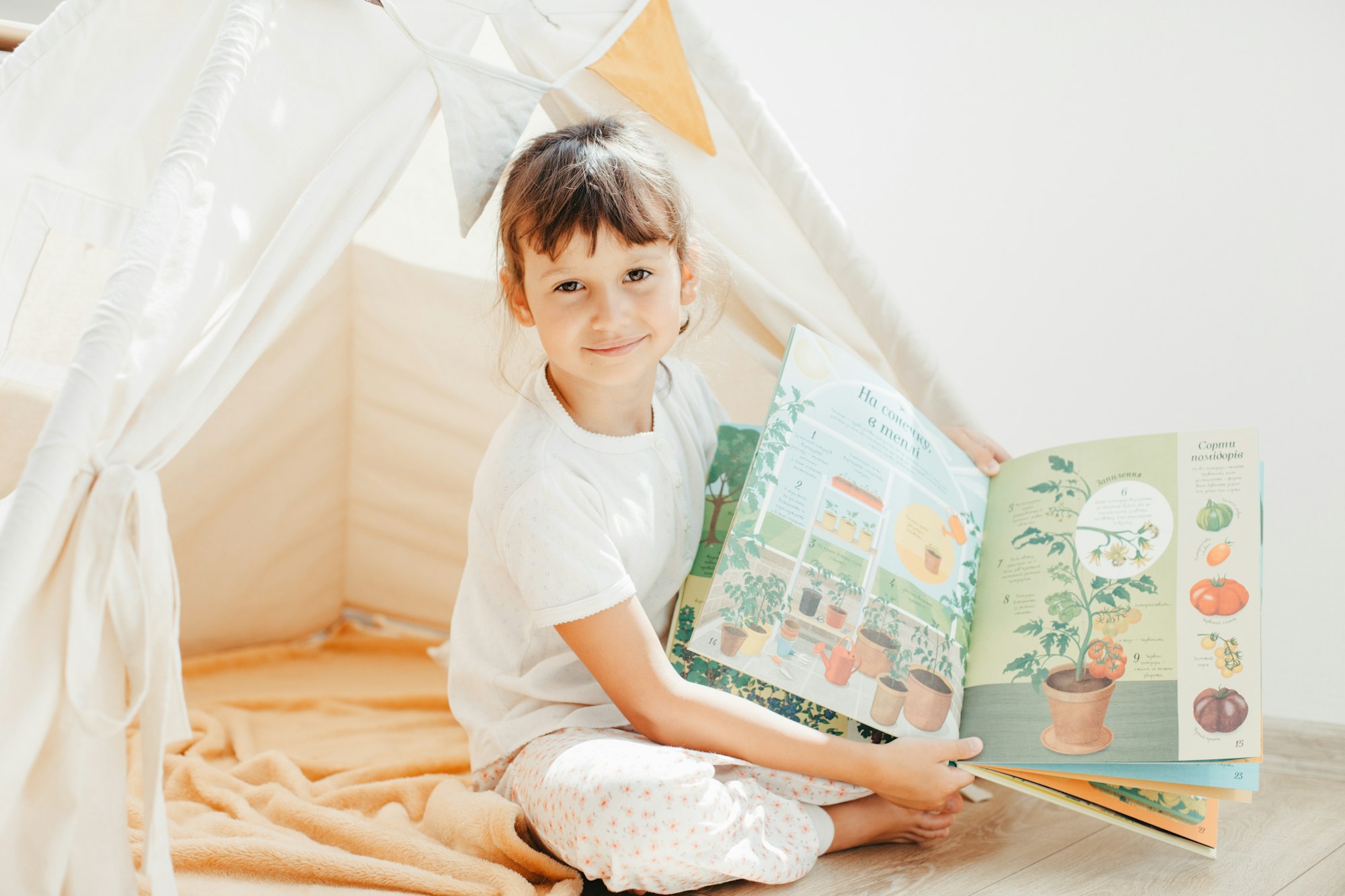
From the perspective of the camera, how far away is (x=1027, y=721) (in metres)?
0.93

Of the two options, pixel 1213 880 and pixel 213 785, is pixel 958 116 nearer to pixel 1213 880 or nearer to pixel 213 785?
pixel 1213 880

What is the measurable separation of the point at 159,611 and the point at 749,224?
0.71 m

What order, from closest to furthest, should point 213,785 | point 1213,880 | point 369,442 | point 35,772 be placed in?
1. point 35,772
2. point 1213,880
3. point 213,785
4. point 369,442

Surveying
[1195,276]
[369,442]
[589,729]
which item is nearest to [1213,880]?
[589,729]

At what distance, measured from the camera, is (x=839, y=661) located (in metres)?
0.95

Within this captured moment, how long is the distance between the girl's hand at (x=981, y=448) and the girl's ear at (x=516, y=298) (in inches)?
18.6

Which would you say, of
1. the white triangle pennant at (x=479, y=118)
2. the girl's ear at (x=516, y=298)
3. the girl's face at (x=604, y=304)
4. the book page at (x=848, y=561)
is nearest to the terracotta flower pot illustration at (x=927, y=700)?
the book page at (x=848, y=561)

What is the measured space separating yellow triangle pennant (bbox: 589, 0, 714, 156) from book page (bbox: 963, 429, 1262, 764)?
503 mm

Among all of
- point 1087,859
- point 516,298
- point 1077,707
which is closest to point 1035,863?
point 1087,859

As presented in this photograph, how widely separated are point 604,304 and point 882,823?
1.74 ft

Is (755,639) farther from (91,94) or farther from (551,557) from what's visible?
(91,94)

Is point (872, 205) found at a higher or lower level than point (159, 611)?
higher

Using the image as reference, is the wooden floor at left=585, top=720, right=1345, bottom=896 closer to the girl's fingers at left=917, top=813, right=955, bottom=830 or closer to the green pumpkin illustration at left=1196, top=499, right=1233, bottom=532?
the girl's fingers at left=917, top=813, right=955, bottom=830

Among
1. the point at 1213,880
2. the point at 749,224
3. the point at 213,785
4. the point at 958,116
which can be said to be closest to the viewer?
the point at 1213,880
